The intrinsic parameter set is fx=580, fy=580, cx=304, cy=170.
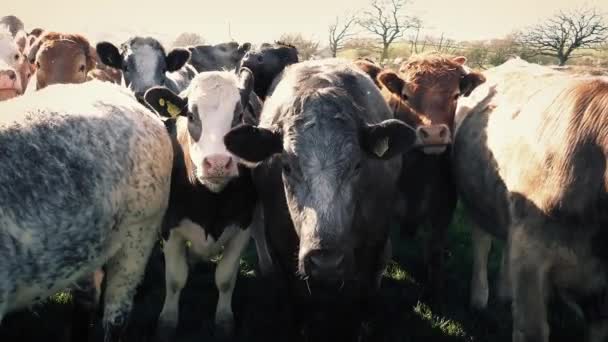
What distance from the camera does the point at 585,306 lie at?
147 inches

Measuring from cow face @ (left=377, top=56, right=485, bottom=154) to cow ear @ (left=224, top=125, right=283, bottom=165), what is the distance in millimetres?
1667

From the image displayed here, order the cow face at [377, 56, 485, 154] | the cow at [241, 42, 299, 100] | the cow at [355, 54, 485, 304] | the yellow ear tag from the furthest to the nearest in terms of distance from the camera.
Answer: the cow at [241, 42, 299, 100]
the cow at [355, 54, 485, 304]
the cow face at [377, 56, 485, 154]
the yellow ear tag

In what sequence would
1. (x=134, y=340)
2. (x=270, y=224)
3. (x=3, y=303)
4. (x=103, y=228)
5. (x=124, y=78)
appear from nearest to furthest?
1. (x=3, y=303)
2. (x=103, y=228)
3. (x=270, y=224)
4. (x=134, y=340)
5. (x=124, y=78)

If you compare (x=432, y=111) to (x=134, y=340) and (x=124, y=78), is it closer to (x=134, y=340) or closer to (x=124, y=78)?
(x=134, y=340)

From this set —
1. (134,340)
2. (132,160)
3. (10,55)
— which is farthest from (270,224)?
(10,55)

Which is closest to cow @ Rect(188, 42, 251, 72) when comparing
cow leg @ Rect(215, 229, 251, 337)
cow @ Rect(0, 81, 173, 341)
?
cow leg @ Rect(215, 229, 251, 337)

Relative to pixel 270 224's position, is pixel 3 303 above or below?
above

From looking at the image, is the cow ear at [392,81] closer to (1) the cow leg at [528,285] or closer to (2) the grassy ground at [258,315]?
(2) the grassy ground at [258,315]

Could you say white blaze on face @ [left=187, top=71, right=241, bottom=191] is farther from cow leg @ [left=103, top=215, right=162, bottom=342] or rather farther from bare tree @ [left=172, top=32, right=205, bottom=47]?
bare tree @ [left=172, top=32, right=205, bottom=47]

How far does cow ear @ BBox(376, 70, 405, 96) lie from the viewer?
535 cm

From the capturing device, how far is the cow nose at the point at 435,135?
4.75 metres

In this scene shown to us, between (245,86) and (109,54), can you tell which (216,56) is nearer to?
(109,54)

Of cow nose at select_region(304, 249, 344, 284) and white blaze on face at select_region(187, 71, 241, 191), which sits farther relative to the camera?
white blaze on face at select_region(187, 71, 241, 191)

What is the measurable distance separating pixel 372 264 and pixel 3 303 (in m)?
2.46
